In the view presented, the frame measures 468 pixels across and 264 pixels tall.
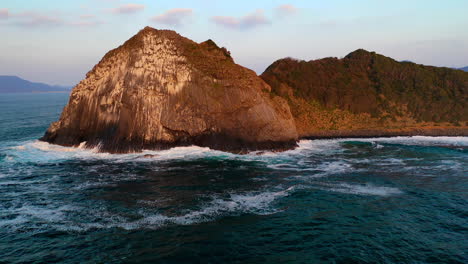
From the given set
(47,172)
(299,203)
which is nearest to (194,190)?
(299,203)

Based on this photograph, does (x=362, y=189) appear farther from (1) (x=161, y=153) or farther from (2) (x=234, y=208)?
(1) (x=161, y=153)

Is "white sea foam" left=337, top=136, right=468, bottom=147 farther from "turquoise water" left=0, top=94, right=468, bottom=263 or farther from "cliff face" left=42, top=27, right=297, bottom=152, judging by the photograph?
"cliff face" left=42, top=27, right=297, bottom=152

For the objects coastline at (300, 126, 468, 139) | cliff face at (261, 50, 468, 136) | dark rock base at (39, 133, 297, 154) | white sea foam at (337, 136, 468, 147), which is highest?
cliff face at (261, 50, 468, 136)

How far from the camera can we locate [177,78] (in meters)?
45.1

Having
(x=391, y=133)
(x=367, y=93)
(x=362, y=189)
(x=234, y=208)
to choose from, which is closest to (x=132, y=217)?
(x=234, y=208)

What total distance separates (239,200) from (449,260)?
13562 millimetres

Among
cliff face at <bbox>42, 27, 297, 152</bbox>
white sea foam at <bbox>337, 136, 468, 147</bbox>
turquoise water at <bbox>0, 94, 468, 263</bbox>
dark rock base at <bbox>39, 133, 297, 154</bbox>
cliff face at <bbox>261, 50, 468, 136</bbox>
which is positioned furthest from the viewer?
cliff face at <bbox>261, 50, 468, 136</bbox>

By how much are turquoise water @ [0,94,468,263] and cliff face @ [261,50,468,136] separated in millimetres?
18698

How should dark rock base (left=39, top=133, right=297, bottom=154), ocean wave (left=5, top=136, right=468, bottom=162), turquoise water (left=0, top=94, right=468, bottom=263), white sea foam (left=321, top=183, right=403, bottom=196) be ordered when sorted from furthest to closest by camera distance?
dark rock base (left=39, top=133, right=297, bottom=154), ocean wave (left=5, top=136, right=468, bottom=162), white sea foam (left=321, top=183, right=403, bottom=196), turquoise water (left=0, top=94, right=468, bottom=263)

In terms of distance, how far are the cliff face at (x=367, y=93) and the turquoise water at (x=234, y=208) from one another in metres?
18.7

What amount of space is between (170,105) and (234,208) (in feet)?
79.5

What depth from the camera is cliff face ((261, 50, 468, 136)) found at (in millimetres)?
58750

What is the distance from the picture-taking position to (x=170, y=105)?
44406mm

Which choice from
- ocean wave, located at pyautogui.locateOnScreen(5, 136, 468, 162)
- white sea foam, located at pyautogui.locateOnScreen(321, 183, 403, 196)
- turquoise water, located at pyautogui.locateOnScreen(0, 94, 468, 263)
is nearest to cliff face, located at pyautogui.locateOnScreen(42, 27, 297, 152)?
ocean wave, located at pyautogui.locateOnScreen(5, 136, 468, 162)
